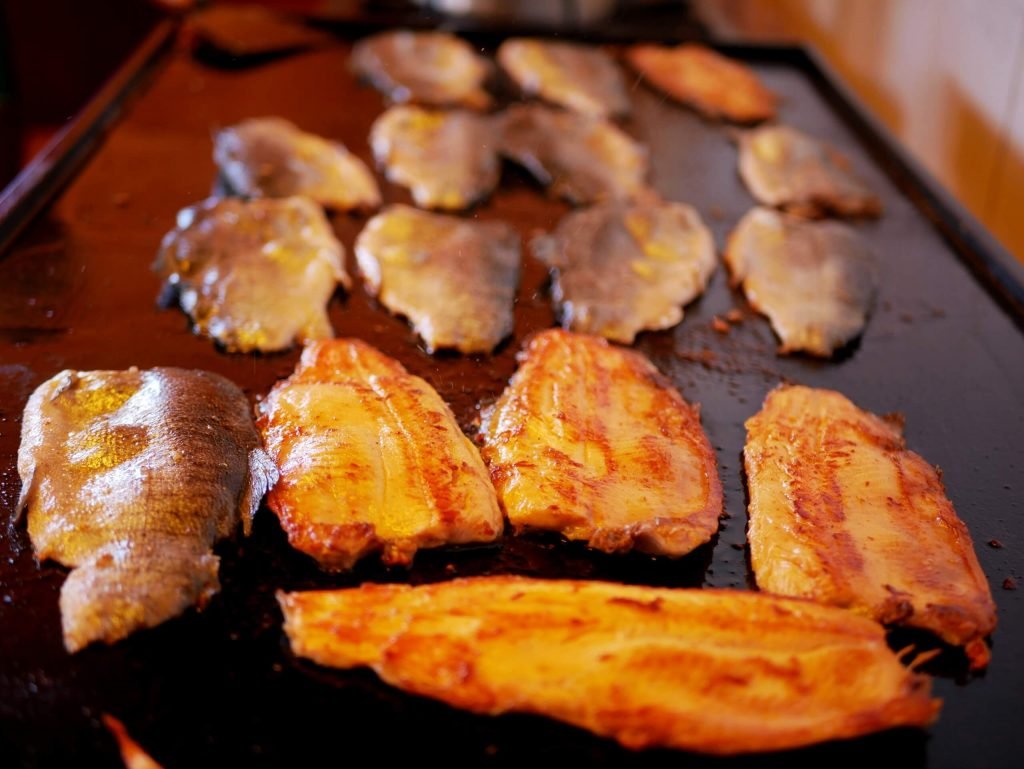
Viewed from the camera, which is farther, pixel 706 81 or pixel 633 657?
pixel 706 81

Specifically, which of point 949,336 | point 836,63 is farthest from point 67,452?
point 836,63

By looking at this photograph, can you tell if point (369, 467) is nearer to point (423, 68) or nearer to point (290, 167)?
point (290, 167)

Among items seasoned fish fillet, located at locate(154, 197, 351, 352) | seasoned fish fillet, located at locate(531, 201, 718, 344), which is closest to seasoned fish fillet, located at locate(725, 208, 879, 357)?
seasoned fish fillet, located at locate(531, 201, 718, 344)

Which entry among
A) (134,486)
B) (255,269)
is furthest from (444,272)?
(134,486)

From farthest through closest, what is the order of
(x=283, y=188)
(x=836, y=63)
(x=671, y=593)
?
(x=836, y=63) < (x=283, y=188) < (x=671, y=593)

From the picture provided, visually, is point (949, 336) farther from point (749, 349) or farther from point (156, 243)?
point (156, 243)

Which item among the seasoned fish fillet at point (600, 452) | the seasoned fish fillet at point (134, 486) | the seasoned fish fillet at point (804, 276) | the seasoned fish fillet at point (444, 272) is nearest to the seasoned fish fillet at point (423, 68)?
the seasoned fish fillet at point (444, 272)
